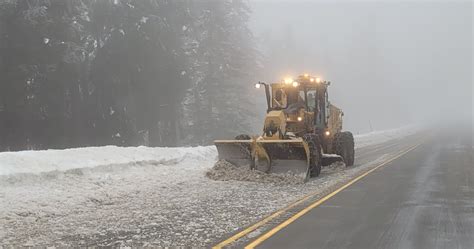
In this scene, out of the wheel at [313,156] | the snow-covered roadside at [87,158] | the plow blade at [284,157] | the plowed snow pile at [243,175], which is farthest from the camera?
the wheel at [313,156]

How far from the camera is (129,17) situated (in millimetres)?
26531

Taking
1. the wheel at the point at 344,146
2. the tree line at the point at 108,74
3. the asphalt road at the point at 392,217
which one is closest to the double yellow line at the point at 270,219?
the asphalt road at the point at 392,217

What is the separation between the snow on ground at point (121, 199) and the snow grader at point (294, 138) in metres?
0.78

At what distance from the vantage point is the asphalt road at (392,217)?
6.77m

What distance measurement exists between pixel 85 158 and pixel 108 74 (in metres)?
13.0

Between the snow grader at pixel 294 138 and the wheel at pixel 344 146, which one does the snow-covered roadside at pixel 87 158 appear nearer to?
the snow grader at pixel 294 138

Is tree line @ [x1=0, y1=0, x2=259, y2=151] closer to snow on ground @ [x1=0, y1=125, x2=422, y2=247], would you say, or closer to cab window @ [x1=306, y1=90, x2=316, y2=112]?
snow on ground @ [x1=0, y1=125, x2=422, y2=247]

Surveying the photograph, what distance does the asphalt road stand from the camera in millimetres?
6766

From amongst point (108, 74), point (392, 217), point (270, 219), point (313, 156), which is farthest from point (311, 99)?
point (108, 74)

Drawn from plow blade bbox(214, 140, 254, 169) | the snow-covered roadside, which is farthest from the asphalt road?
the snow-covered roadside

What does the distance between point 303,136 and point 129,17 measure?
1609 cm

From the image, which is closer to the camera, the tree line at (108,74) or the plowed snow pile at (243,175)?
the plowed snow pile at (243,175)

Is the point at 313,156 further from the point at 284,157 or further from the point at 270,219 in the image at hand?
the point at 270,219

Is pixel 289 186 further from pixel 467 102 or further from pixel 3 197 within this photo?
pixel 467 102
